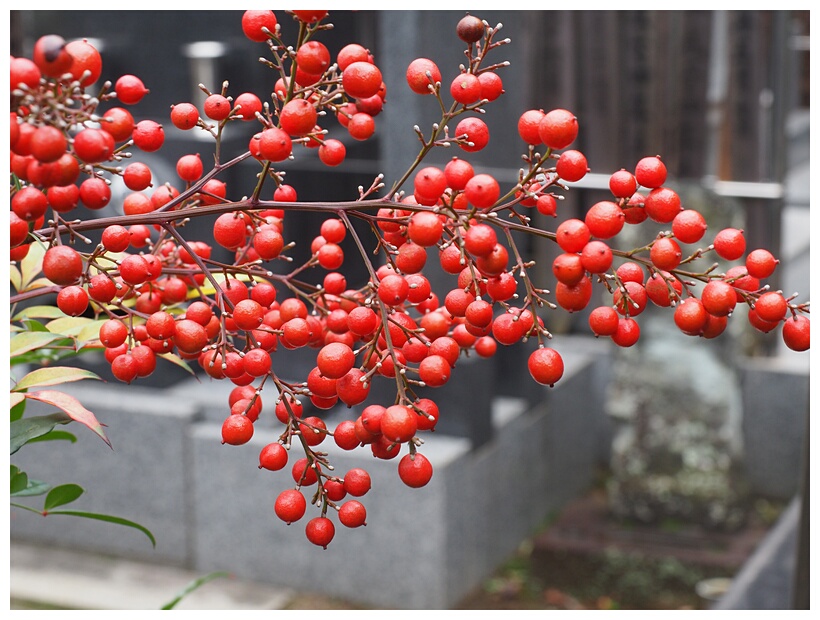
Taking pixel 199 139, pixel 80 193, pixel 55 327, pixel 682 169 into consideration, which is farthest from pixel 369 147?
pixel 80 193

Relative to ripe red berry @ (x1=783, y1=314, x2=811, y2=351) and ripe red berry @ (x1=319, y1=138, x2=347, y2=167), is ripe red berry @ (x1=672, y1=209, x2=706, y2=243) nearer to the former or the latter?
ripe red berry @ (x1=783, y1=314, x2=811, y2=351)

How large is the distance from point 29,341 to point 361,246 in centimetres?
31

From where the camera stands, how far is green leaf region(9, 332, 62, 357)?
74 cm

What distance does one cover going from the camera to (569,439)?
141 inches

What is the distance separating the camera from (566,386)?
3488mm

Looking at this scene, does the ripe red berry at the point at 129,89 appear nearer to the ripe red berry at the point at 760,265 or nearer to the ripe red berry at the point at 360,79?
the ripe red berry at the point at 360,79

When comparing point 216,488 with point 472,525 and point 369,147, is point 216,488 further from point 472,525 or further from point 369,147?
point 369,147

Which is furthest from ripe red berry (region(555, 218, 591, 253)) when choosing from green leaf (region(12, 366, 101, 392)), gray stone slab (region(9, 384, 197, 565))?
gray stone slab (region(9, 384, 197, 565))

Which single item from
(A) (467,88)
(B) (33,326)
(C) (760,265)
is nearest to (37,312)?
(B) (33,326)

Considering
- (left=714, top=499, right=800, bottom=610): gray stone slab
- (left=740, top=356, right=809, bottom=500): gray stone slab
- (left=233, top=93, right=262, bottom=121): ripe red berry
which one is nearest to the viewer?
(left=233, top=93, right=262, bottom=121): ripe red berry

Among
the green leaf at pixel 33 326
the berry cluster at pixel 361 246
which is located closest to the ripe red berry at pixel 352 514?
the berry cluster at pixel 361 246

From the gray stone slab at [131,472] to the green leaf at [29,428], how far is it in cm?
236

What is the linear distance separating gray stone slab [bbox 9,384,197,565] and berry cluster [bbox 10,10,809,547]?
96.7 inches

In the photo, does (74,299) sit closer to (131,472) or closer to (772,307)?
(772,307)
